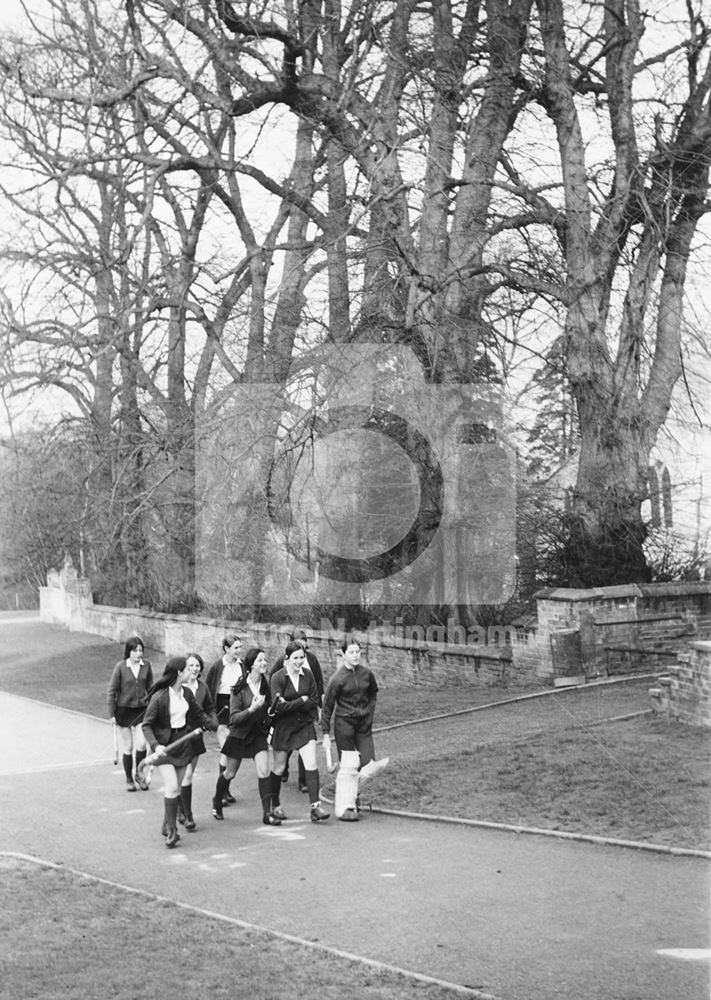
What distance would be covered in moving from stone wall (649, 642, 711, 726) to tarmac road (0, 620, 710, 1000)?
3726 mm

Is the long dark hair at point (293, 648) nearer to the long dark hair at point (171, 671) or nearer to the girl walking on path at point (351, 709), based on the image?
the girl walking on path at point (351, 709)

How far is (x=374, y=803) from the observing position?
13.1 meters

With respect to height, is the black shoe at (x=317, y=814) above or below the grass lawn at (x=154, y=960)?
above

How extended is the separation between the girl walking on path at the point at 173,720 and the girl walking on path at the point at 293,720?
0.86 meters

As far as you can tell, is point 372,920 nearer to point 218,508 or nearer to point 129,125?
point 218,508

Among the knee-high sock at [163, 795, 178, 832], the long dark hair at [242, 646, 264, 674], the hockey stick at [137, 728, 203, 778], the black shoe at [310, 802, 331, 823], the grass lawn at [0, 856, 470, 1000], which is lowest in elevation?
the grass lawn at [0, 856, 470, 1000]

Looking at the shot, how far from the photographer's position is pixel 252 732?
13.0m

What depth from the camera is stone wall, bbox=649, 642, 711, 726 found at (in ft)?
45.9

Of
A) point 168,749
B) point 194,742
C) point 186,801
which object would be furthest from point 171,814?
A: point 186,801

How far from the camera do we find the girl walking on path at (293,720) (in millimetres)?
12867

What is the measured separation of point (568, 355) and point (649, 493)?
2737mm

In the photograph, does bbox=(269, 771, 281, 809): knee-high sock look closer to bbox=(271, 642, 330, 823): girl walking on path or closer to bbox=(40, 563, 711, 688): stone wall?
bbox=(271, 642, 330, 823): girl walking on path

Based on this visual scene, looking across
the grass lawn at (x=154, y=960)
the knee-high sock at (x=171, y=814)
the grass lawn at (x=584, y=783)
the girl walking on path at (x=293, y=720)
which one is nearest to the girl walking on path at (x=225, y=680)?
the girl walking on path at (x=293, y=720)

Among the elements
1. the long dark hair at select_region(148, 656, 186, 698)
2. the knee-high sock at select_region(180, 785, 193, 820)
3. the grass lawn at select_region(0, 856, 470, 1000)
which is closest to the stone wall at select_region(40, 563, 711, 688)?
the knee-high sock at select_region(180, 785, 193, 820)
